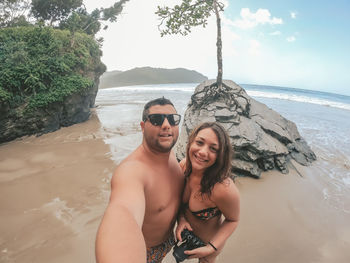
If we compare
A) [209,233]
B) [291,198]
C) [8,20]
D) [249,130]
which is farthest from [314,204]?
[8,20]

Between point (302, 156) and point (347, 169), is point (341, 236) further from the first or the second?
point (347, 169)

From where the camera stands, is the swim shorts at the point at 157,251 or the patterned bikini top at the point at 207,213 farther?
the swim shorts at the point at 157,251

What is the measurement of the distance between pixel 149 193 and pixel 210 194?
1.99ft

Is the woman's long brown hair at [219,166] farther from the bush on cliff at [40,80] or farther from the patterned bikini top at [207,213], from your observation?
the bush on cliff at [40,80]

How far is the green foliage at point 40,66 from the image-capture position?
733 centimetres

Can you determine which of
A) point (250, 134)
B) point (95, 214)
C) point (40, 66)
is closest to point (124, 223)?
point (95, 214)

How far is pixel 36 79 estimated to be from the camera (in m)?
7.77

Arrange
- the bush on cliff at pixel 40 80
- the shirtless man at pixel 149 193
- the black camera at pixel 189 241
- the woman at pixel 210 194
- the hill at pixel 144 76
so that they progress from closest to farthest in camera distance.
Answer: the shirtless man at pixel 149 193 < the woman at pixel 210 194 < the black camera at pixel 189 241 < the bush on cliff at pixel 40 80 < the hill at pixel 144 76

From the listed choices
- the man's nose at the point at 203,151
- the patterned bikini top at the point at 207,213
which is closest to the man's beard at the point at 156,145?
the man's nose at the point at 203,151

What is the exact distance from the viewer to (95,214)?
12.3 feet

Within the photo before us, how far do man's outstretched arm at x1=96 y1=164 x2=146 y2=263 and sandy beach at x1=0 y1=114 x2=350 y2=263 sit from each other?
219cm

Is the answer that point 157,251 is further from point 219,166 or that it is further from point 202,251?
point 219,166

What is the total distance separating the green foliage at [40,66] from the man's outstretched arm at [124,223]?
28.2 feet

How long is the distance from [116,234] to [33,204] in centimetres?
428
